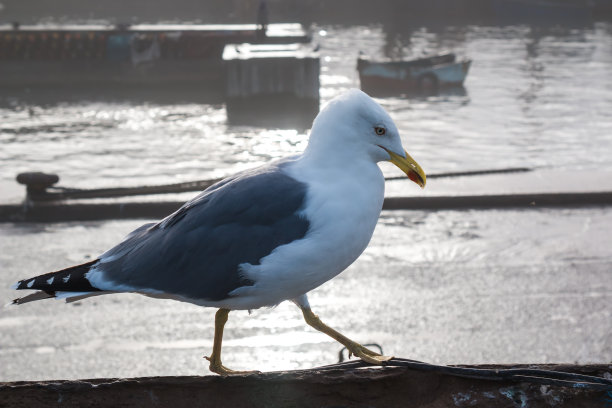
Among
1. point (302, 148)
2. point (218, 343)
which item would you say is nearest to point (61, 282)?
point (218, 343)

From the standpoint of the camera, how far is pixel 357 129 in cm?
397

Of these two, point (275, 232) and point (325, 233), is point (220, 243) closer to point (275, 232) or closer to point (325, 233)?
point (275, 232)

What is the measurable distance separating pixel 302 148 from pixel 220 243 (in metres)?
11.0

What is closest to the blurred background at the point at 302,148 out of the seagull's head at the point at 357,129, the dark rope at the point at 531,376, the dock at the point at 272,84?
the dock at the point at 272,84

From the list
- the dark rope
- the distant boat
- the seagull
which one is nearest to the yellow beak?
the seagull

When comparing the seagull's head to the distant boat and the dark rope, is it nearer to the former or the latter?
the dark rope

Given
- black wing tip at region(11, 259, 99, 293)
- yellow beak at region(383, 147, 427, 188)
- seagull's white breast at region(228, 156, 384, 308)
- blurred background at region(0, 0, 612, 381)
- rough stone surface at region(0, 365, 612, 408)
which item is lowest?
blurred background at region(0, 0, 612, 381)

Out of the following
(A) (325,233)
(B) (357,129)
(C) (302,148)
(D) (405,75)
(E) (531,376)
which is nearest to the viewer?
(E) (531,376)

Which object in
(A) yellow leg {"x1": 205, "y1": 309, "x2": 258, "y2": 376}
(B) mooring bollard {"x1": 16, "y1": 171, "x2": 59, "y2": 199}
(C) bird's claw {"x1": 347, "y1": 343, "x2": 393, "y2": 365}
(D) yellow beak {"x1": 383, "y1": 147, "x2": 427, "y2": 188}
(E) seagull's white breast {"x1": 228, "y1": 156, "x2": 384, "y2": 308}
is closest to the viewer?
(E) seagull's white breast {"x1": 228, "y1": 156, "x2": 384, "y2": 308}

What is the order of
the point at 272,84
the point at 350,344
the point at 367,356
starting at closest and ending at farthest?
the point at 367,356, the point at 350,344, the point at 272,84

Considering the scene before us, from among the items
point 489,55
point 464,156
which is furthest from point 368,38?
point 464,156

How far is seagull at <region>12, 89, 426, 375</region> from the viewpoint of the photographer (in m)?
Answer: 3.87

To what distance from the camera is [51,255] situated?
30.5 ft

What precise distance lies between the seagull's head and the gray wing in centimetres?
25
